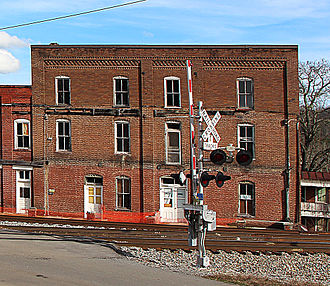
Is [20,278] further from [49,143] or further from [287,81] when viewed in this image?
[287,81]

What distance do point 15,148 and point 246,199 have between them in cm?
1373

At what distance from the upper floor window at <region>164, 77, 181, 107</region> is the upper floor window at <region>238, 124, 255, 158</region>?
3.83 m

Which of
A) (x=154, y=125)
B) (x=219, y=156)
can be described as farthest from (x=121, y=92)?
(x=219, y=156)

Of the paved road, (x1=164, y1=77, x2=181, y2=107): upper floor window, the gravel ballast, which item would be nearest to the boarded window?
(x1=164, y1=77, x2=181, y2=107): upper floor window

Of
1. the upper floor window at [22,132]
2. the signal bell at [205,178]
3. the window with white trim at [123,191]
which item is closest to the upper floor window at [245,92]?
the window with white trim at [123,191]

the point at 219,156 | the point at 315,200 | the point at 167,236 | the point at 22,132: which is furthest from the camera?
the point at 315,200

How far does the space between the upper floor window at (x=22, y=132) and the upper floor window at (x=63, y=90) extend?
2.34 meters

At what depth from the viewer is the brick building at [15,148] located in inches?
1044

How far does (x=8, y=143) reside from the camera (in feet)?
87.5

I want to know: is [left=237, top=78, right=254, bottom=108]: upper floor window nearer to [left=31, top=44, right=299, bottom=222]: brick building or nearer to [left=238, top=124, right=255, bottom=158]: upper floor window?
[left=31, top=44, right=299, bottom=222]: brick building

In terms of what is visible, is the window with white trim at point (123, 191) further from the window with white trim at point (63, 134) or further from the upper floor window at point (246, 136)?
the upper floor window at point (246, 136)

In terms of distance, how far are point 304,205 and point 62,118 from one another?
616 inches

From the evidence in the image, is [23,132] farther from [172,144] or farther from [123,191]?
[172,144]

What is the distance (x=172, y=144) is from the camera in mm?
26109
